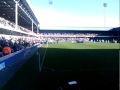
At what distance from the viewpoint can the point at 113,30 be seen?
101 meters

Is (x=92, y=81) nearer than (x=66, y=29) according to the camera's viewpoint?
Yes

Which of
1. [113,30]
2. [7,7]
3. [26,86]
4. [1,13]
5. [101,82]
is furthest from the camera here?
[113,30]

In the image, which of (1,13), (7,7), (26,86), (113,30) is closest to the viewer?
(26,86)

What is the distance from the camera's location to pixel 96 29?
10344 centimetres

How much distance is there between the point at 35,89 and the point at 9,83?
1.70 m

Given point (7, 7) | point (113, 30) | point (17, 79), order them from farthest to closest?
point (113, 30), point (7, 7), point (17, 79)

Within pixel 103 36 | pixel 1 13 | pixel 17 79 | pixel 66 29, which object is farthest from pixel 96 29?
pixel 17 79

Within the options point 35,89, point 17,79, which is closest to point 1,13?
point 17,79

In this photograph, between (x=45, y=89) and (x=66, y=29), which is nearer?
(x=45, y=89)

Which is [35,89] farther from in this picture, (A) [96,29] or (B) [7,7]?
(A) [96,29]

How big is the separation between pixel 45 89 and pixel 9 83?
199 cm

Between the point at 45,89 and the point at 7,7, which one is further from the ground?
the point at 7,7

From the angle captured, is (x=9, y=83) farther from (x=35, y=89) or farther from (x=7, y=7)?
(x=7, y=7)

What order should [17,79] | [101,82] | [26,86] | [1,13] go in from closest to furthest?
[26,86], [101,82], [17,79], [1,13]
